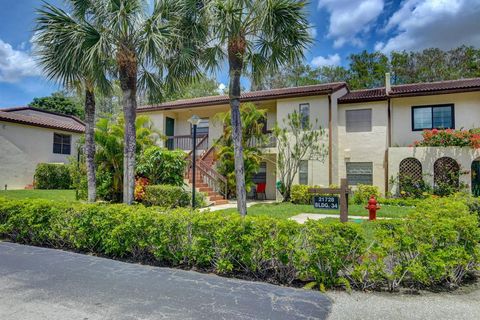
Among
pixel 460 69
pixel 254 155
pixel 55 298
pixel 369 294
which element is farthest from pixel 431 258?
pixel 460 69

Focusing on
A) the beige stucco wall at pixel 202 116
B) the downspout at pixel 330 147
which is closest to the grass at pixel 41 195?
the beige stucco wall at pixel 202 116

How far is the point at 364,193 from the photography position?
15328 mm

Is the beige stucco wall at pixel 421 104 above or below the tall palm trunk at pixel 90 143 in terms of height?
above

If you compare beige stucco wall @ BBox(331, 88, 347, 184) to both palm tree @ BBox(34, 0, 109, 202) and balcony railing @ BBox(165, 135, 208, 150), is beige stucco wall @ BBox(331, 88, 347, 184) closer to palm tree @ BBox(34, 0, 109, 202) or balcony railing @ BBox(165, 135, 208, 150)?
balcony railing @ BBox(165, 135, 208, 150)

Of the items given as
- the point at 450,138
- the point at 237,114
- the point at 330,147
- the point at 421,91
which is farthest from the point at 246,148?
the point at 450,138

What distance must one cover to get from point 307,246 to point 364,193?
1143cm

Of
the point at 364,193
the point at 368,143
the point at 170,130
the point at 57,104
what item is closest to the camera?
the point at 364,193

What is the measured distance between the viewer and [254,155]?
15.9 m

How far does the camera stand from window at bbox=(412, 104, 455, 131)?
1588 cm

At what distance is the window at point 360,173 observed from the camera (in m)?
16.7

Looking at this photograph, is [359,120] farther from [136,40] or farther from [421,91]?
[136,40]

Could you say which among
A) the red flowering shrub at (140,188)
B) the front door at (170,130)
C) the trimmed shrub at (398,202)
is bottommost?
the trimmed shrub at (398,202)

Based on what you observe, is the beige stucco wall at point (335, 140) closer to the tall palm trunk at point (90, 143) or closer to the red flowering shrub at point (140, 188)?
the red flowering shrub at point (140, 188)

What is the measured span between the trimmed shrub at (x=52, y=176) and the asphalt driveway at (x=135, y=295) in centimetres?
1607
